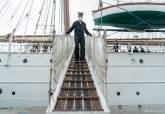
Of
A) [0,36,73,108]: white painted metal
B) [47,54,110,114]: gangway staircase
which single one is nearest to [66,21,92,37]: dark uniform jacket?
[47,54,110,114]: gangway staircase

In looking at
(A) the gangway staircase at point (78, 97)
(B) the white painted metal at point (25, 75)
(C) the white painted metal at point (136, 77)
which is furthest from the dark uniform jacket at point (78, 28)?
(C) the white painted metal at point (136, 77)

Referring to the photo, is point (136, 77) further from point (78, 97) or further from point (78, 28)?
point (78, 97)

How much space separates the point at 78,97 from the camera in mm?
5402

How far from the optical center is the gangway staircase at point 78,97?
454cm

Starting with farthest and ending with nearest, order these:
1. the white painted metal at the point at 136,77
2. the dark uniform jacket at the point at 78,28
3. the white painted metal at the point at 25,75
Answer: the white painted metal at the point at 136,77, the white painted metal at the point at 25,75, the dark uniform jacket at the point at 78,28

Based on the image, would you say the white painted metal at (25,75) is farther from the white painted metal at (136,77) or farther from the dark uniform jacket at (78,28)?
the dark uniform jacket at (78,28)

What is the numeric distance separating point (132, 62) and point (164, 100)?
1.88 meters

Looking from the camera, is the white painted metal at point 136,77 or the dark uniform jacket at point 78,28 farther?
the white painted metal at point 136,77

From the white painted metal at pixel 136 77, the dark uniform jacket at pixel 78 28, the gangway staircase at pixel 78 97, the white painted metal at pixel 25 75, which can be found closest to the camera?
the gangway staircase at pixel 78 97

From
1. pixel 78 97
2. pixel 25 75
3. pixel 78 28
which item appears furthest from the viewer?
pixel 25 75

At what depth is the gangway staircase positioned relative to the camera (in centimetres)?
454

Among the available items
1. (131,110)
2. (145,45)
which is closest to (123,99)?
(131,110)

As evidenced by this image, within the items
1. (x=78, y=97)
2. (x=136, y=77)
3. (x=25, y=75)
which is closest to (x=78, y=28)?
(x=25, y=75)

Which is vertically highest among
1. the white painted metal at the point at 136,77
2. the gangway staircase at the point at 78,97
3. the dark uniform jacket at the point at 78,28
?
the dark uniform jacket at the point at 78,28
